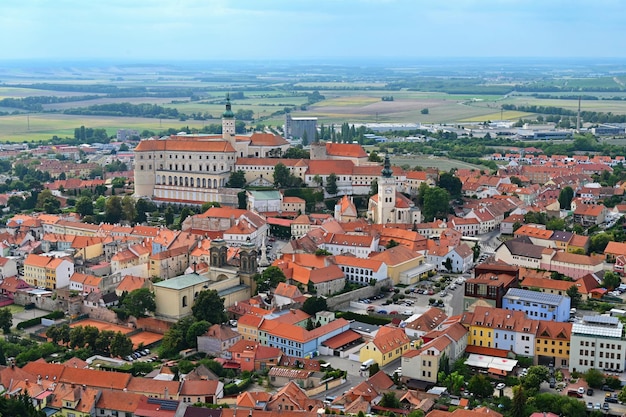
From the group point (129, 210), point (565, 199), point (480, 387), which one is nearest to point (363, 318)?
point (480, 387)

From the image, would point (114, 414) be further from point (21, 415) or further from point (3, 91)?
point (3, 91)

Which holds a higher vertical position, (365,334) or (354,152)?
(354,152)

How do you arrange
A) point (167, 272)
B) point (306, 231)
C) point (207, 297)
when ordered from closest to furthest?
1. point (207, 297)
2. point (167, 272)
3. point (306, 231)

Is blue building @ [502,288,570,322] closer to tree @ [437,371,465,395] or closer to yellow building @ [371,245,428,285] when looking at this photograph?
tree @ [437,371,465,395]

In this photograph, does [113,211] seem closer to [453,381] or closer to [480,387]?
[453,381]

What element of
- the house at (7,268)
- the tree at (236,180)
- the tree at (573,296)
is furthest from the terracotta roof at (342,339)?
the tree at (236,180)

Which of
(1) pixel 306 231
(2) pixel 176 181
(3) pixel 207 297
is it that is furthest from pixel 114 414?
(2) pixel 176 181

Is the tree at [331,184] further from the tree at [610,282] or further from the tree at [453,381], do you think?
the tree at [453,381]
